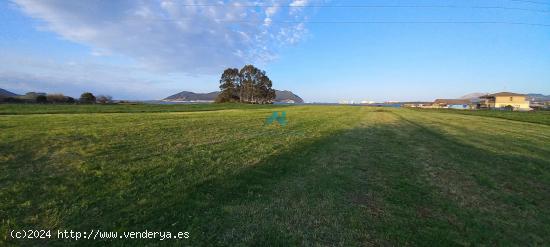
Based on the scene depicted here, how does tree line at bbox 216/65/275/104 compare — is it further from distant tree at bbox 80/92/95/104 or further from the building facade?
the building facade

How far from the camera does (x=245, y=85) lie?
4596 inches

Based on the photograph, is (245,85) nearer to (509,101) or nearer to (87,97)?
(87,97)

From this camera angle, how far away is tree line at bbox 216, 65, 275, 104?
375ft

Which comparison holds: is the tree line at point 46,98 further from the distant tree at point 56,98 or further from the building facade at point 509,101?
the building facade at point 509,101

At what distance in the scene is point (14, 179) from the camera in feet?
21.0

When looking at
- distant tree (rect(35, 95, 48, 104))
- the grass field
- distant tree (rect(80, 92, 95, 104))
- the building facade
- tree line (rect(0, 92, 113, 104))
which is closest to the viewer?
the grass field

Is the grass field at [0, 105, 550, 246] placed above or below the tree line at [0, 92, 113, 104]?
below

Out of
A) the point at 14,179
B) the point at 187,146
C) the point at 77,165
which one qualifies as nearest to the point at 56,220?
the point at 14,179

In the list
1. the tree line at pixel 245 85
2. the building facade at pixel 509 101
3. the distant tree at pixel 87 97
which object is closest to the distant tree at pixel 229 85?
the tree line at pixel 245 85

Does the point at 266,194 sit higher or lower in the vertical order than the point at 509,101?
lower

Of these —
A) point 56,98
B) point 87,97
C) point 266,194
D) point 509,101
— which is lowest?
point 266,194

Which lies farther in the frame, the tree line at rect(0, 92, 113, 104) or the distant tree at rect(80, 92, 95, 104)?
Result: the distant tree at rect(80, 92, 95, 104)

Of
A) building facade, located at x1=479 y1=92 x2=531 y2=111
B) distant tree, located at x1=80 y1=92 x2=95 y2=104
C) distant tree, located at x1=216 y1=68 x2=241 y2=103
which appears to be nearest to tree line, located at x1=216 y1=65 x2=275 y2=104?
distant tree, located at x1=216 y1=68 x2=241 y2=103

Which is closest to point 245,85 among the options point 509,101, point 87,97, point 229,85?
point 229,85
